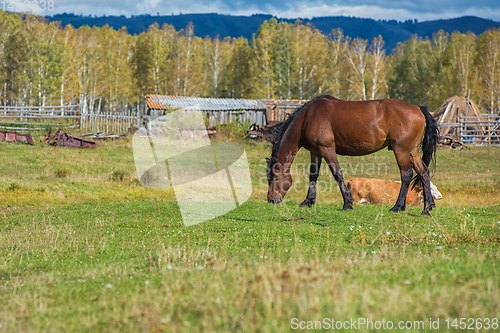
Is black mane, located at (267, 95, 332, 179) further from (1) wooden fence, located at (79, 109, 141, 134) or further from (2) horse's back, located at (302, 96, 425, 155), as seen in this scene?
(1) wooden fence, located at (79, 109, 141, 134)

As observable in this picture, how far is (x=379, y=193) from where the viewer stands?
42.1ft

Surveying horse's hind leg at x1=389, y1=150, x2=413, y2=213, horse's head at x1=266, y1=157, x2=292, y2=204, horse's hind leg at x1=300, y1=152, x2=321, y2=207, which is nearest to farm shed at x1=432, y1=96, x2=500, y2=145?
horse's hind leg at x1=389, y1=150, x2=413, y2=213

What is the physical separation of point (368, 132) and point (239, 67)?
189ft

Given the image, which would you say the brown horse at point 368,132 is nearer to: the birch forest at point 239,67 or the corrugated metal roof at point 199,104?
the corrugated metal roof at point 199,104

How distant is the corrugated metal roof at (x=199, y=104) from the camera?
36781 mm

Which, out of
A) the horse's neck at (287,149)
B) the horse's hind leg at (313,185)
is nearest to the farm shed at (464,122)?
the horse's hind leg at (313,185)

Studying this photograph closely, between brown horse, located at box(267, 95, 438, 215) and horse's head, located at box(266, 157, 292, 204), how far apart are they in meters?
0.65

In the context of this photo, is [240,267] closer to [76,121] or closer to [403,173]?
[403,173]

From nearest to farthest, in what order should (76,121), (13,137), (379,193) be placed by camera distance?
(379,193) → (13,137) → (76,121)

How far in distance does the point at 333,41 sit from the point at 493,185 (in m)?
46.5

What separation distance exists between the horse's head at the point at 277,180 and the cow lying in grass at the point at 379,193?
2954mm

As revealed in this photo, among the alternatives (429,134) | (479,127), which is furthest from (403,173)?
(479,127)

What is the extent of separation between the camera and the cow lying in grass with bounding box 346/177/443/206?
12742 millimetres

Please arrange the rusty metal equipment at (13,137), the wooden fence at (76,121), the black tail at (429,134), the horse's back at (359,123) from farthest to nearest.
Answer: the wooden fence at (76,121) < the rusty metal equipment at (13,137) < the black tail at (429,134) < the horse's back at (359,123)
